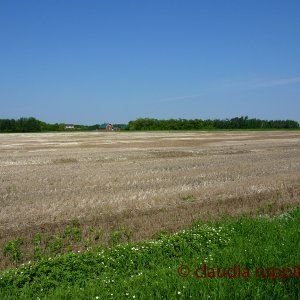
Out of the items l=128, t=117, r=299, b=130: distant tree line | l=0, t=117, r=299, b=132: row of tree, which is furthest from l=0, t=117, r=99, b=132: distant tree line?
l=128, t=117, r=299, b=130: distant tree line

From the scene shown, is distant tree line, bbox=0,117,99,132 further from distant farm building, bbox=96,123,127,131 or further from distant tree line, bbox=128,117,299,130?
distant tree line, bbox=128,117,299,130

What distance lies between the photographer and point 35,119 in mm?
142000

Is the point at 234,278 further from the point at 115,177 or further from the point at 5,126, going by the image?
the point at 5,126

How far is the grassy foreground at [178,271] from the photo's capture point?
484cm

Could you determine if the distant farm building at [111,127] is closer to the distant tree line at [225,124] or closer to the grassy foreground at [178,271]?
the distant tree line at [225,124]

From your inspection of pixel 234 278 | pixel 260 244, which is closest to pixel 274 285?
pixel 234 278

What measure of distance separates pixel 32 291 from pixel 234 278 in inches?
128

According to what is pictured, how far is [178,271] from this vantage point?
18.2 ft

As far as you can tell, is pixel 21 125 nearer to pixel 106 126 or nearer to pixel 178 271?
pixel 106 126

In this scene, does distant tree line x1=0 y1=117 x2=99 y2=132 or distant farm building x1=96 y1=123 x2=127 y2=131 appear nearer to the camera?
distant tree line x1=0 y1=117 x2=99 y2=132

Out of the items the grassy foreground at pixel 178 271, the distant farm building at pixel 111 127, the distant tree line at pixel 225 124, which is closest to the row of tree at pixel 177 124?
the distant tree line at pixel 225 124

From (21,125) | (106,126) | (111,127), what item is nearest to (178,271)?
(21,125)

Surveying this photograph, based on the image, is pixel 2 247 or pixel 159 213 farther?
pixel 159 213

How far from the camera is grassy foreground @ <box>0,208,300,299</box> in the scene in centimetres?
484
